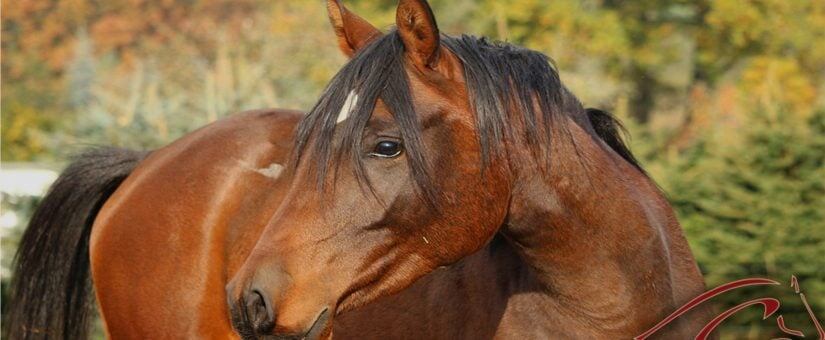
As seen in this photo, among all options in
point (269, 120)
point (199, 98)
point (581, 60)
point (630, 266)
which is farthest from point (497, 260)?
point (581, 60)

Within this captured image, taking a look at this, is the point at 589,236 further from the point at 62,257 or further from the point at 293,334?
the point at 62,257

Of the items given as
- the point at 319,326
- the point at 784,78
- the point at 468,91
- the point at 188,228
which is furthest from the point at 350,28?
the point at 784,78

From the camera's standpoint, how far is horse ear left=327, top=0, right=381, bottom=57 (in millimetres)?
3031

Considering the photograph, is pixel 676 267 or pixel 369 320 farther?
pixel 369 320

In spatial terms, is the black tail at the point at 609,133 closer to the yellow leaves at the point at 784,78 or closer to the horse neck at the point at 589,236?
the horse neck at the point at 589,236

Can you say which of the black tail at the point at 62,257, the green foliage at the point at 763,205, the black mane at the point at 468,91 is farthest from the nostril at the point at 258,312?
the green foliage at the point at 763,205

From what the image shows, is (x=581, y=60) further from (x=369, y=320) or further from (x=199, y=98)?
(x=369, y=320)

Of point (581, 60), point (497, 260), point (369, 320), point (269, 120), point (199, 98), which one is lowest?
point (369, 320)

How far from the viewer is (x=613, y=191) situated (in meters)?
3.07

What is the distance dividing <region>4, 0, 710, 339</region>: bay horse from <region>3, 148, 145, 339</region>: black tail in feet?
3.15

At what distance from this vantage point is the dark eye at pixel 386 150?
2721 millimetres

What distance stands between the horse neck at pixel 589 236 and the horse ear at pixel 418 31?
0.42m

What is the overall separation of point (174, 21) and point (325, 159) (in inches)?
1166

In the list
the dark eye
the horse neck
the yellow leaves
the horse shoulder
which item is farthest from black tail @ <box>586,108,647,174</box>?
the yellow leaves
